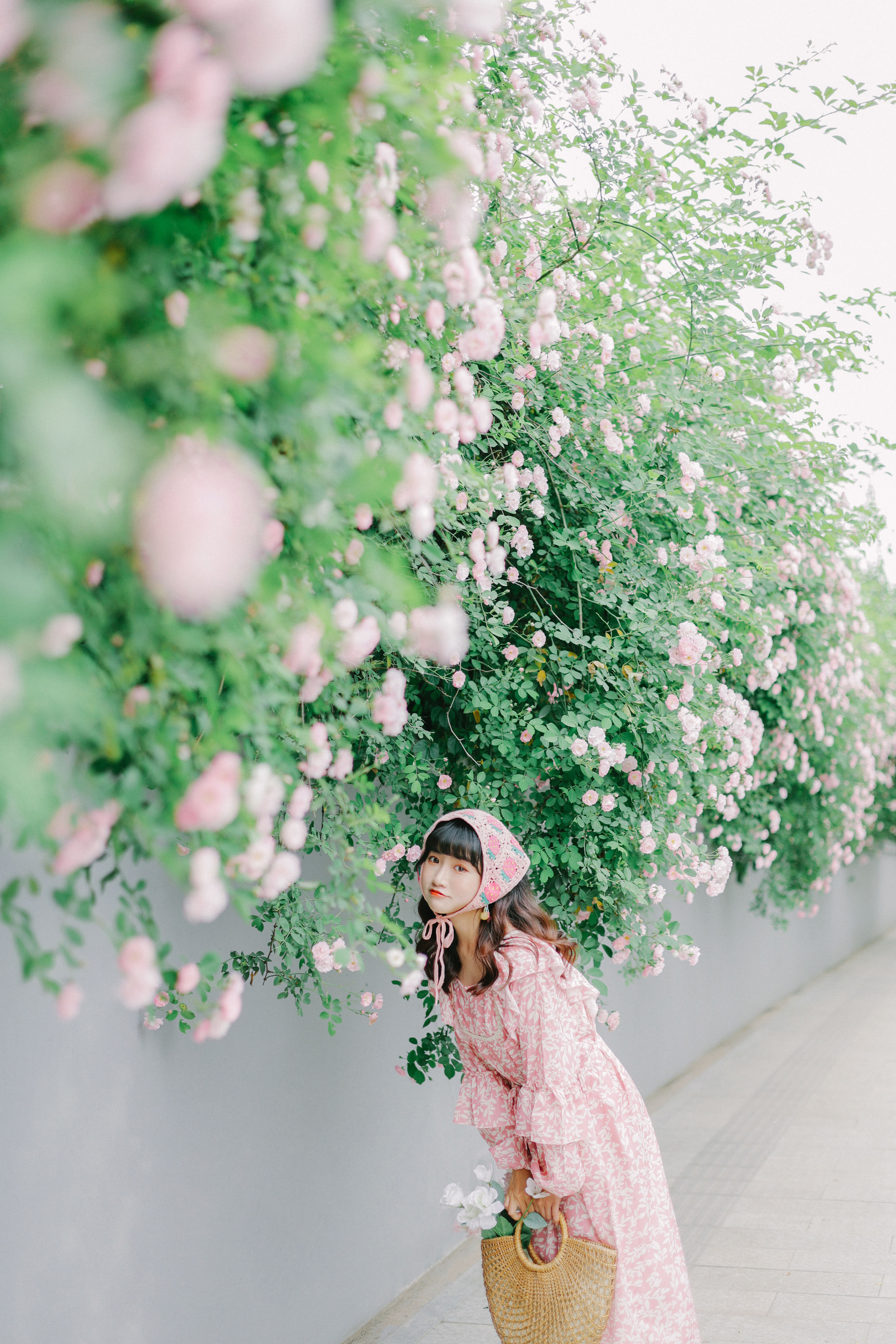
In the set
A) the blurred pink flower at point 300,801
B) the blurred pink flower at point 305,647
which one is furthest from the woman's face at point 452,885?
the blurred pink flower at point 305,647

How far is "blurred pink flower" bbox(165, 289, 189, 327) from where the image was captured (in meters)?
1.06

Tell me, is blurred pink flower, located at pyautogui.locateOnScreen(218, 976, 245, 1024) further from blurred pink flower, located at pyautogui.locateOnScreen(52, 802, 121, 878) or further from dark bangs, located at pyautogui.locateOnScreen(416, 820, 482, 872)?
dark bangs, located at pyautogui.locateOnScreen(416, 820, 482, 872)

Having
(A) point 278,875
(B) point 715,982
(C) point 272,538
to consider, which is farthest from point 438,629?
(B) point 715,982

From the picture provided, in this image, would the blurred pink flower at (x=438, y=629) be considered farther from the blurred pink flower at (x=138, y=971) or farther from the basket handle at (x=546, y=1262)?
the basket handle at (x=546, y=1262)

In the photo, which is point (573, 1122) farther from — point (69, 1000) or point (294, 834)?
point (69, 1000)

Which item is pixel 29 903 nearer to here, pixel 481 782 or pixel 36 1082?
pixel 36 1082

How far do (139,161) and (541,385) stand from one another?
2.35 metres

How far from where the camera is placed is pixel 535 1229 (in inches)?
102

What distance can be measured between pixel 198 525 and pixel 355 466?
21 centimetres

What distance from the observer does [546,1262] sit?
256 cm

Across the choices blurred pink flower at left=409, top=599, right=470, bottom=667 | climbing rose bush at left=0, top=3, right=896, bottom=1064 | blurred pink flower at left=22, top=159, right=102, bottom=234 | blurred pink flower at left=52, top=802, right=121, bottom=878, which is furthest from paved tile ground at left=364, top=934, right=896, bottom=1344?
blurred pink flower at left=22, top=159, right=102, bottom=234

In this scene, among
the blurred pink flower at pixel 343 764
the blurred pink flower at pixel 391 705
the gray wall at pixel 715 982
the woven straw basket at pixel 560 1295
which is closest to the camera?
the blurred pink flower at pixel 391 705

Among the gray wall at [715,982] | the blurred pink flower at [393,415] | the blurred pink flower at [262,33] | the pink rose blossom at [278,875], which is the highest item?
the blurred pink flower at [262,33]

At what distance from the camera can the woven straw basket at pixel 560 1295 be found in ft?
8.11
